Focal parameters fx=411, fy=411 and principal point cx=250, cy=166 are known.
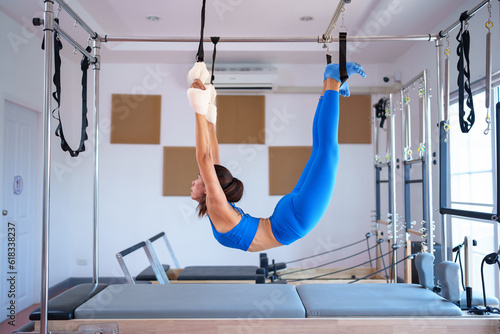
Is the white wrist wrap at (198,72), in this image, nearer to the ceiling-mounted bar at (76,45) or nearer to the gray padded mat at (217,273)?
the ceiling-mounted bar at (76,45)

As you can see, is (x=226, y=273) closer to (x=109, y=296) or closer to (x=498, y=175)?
(x=109, y=296)

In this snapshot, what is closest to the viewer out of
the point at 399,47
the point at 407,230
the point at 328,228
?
the point at 407,230

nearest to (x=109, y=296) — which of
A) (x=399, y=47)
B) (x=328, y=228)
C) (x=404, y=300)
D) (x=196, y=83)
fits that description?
(x=196, y=83)

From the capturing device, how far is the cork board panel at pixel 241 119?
528cm

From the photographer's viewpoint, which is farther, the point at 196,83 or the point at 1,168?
the point at 1,168

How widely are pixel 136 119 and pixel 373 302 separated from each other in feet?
13.5

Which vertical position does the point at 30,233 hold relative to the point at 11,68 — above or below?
below

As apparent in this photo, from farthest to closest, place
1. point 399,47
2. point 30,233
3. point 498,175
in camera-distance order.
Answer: point 399,47 < point 30,233 < point 498,175

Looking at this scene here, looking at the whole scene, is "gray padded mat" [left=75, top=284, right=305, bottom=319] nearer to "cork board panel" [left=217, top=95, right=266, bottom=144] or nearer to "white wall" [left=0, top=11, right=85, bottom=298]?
"white wall" [left=0, top=11, right=85, bottom=298]

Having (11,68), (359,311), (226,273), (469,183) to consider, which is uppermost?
(11,68)

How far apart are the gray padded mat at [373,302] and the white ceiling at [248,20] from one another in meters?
2.23

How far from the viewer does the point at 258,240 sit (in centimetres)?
206

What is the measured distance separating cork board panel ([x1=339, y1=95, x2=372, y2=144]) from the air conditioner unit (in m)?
1.03

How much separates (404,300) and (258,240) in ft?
2.55
